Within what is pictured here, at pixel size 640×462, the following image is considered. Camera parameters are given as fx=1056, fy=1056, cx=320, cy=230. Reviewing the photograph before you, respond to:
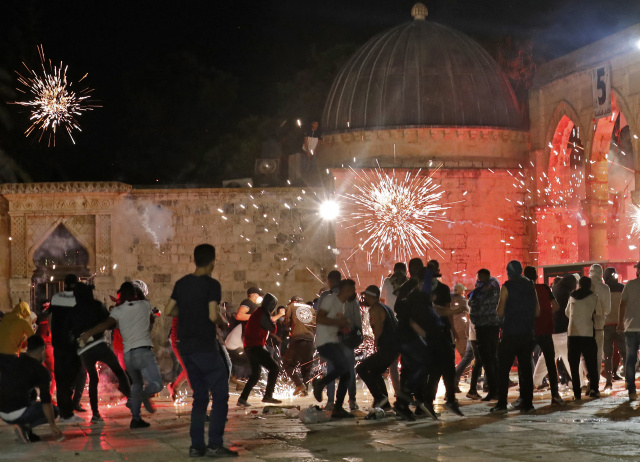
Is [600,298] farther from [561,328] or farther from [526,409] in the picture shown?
[526,409]

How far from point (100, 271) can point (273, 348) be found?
248 inches

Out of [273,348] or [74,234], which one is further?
[74,234]

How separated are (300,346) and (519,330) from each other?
420cm

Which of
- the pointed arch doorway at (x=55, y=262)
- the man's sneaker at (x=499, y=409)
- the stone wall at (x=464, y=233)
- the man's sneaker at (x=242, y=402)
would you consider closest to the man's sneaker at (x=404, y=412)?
the man's sneaker at (x=499, y=409)

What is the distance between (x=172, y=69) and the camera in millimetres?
31938

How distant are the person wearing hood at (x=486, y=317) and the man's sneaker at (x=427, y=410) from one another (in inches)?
72.5

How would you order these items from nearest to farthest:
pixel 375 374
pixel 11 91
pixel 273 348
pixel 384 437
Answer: pixel 384 437 < pixel 375 374 < pixel 273 348 < pixel 11 91

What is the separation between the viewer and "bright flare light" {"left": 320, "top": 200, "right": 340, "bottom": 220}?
20.8 m

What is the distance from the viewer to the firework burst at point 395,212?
67.4 ft

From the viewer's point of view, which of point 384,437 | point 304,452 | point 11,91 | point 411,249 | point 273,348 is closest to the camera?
point 304,452

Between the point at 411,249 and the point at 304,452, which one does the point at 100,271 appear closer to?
the point at 411,249

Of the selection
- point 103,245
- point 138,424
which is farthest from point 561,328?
point 103,245

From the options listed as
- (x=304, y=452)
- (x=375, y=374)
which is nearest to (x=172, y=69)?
(x=375, y=374)

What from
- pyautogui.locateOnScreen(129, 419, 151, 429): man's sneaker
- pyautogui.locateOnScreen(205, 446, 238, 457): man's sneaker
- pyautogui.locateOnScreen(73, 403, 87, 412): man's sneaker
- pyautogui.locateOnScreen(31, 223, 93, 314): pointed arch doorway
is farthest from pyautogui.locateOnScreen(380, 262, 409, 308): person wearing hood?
pyautogui.locateOnScreen(31, 223, 93, 314): pointed arch doorway
